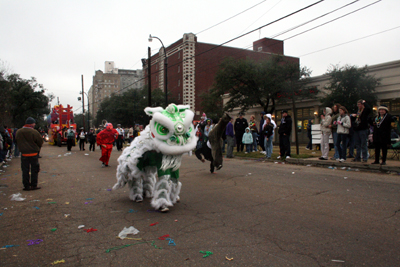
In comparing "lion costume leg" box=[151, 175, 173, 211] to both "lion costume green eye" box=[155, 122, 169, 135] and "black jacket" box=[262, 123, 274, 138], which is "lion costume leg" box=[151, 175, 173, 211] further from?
"black jacket" box=[262, 123, 274, 138]

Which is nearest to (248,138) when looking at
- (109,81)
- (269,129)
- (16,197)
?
(269,129)

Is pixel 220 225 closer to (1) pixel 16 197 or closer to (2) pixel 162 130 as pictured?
(2) pixel 162 130

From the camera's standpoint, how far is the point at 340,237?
139 inches

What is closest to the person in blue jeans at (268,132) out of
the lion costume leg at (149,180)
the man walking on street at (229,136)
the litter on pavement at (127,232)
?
the man walking on street at (229,136)

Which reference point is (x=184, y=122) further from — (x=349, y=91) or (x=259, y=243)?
(x=349, y=91)

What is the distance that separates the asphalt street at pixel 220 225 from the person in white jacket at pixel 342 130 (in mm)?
2734

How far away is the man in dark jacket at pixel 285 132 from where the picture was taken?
11047 mm

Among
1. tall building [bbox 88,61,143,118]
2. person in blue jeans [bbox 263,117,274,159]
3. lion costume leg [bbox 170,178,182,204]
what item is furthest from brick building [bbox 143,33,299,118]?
tall building [bbox 88,61,143,118]

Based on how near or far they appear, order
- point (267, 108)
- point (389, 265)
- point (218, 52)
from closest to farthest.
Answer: point (389, 265) → point (267, 108) → point (218, 52)

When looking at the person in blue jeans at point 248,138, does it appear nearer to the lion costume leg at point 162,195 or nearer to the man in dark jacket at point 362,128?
the man in dark jacket at point 362,128

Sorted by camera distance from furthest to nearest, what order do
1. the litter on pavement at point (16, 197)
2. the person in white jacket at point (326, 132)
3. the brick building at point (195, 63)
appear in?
the brick building at point (195, 63) < the person in white jacket at point (326, 132) < the litter on pavement at point (16, 197)

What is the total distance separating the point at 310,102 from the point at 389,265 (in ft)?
76.9

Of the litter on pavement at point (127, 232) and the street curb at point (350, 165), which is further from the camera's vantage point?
the street curb at point (350, 165)

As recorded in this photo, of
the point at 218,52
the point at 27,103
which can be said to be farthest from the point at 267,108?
the point at 27,103
